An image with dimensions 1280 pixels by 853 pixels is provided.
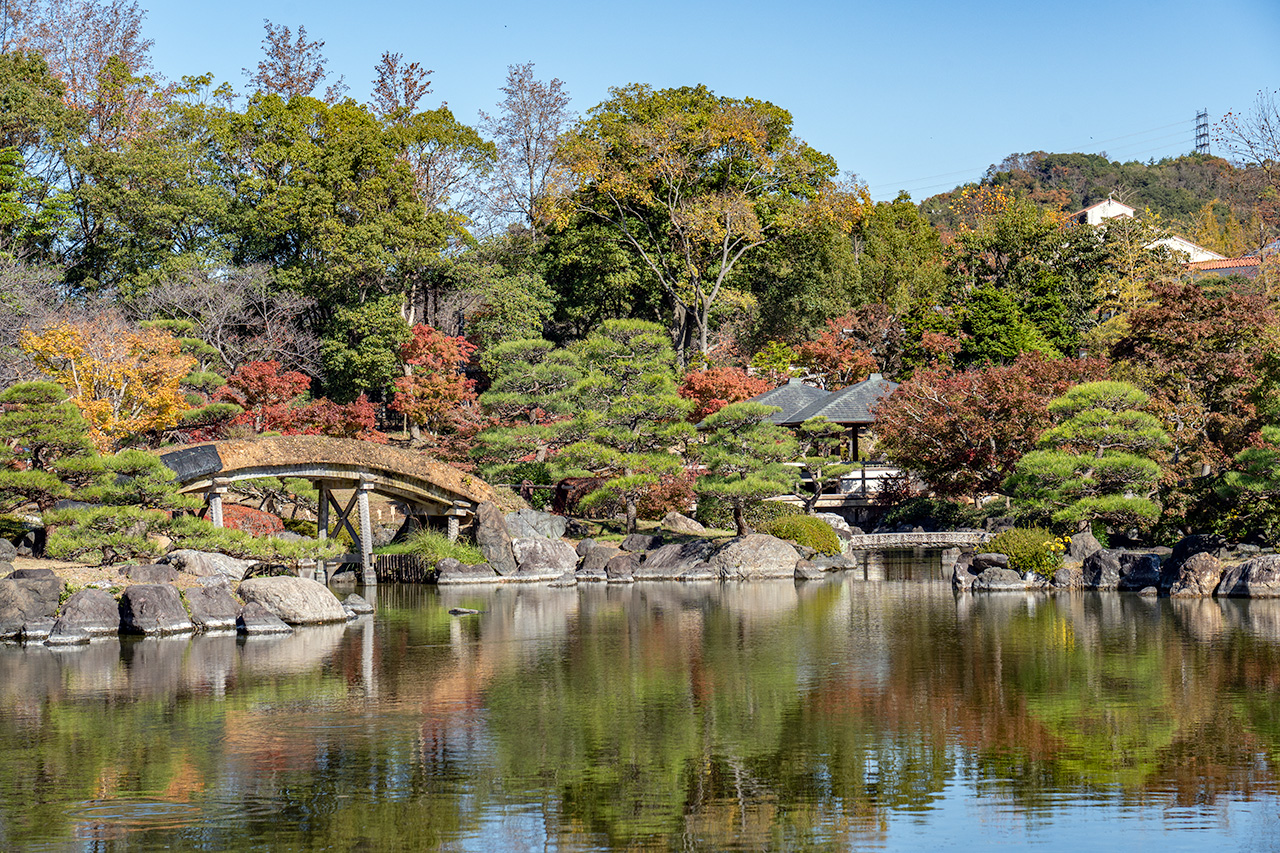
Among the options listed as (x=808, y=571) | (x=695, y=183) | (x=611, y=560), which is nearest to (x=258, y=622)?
(x=611, y=560)

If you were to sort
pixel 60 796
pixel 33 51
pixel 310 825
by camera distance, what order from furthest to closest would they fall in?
pixel 33 51 < pixel 60 796 < pixel 310 825

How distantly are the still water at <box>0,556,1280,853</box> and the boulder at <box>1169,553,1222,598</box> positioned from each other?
210cm

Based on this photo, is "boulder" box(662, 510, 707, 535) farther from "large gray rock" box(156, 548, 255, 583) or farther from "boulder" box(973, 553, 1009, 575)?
"large gray rock" box(156, 548, 255, 583)

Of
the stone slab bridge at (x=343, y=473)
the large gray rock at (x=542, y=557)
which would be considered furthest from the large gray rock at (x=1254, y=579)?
the stone slab bridge at (x=343, y=473)

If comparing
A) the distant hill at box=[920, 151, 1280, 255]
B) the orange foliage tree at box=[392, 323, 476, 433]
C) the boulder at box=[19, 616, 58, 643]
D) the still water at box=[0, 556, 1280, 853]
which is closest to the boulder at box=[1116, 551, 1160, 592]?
the still water at box=[0, 556, 1280, 853]

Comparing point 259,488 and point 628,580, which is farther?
point 259,488

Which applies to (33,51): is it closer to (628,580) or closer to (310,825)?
(628,580)

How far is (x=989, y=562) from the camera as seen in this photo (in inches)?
939

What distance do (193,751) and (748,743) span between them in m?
5.09

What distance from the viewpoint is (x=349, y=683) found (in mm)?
14188

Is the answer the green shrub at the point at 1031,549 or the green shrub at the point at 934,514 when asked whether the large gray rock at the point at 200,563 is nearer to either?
the green shrub at the point at 1031,549

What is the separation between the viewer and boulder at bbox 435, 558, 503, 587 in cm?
2719

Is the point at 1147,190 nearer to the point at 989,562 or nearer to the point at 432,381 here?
the point at 432,381

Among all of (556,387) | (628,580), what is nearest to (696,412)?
(556,387)
